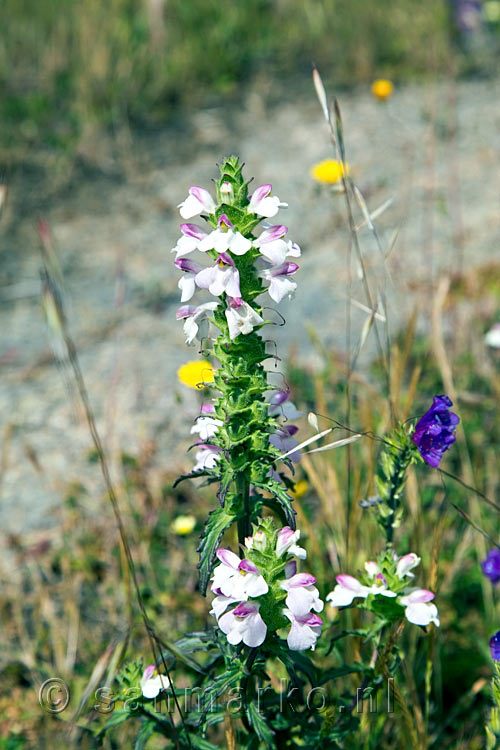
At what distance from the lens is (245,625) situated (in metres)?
1.12

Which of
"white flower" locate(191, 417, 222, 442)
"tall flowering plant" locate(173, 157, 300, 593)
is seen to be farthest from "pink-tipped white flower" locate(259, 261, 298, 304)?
"white flower" locate(191, 417, 222, 442)

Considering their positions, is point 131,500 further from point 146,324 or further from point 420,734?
point 420,734

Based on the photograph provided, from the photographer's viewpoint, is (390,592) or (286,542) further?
(390,592)

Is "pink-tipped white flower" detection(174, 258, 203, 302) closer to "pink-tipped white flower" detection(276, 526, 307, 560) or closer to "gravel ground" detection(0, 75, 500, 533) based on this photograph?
"pink-tipped white flower" detection(276, 526, 307, 560)

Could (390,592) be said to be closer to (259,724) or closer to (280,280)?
(259,724)

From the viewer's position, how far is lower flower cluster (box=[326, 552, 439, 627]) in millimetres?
1264

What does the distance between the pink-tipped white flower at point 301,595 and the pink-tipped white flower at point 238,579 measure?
1.6 inches

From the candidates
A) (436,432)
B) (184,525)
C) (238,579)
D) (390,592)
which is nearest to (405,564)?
(390,592)

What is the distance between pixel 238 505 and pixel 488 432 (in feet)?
4.94

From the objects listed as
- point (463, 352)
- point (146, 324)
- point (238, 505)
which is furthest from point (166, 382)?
point (238, 505)

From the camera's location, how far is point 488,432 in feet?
8.24

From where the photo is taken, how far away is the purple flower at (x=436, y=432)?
1.27 m

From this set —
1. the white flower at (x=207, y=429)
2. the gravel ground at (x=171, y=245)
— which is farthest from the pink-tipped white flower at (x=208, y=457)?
the gravel ground at (x=171, y=245)

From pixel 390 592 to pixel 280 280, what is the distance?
56cm
